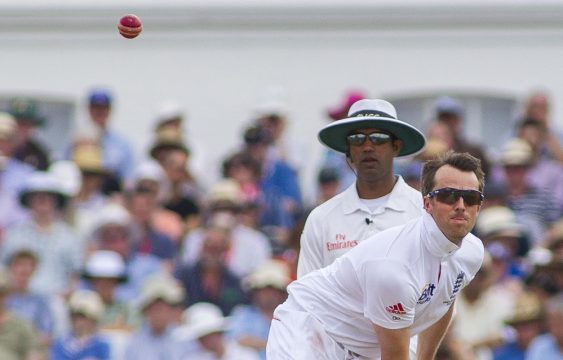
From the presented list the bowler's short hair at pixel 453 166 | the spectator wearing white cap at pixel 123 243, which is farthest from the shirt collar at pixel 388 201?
the spectator wearing white cap at pixel 123 243

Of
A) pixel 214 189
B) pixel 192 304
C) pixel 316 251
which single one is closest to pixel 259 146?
pixel 214 189

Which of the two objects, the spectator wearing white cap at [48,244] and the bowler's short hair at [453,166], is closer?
the bowler's short hair at [453,166]

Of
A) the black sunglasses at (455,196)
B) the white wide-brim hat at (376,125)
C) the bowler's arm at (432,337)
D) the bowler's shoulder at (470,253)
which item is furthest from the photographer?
the white wide-brim hat at (376,125)

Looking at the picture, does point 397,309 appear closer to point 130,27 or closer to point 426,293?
point 426,293

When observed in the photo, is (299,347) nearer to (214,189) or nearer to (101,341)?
(101,341)

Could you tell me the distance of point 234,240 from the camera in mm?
17031

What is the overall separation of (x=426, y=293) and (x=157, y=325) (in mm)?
5512

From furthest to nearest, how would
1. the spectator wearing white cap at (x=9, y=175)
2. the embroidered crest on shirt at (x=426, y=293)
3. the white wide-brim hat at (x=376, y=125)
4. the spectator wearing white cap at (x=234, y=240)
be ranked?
1. the spectator wearing white cap at (x=9, y=175)
2. the spectator wearing white cap at (x=234, y=240)
3. the white wide-brim hat at (x=376, y=125)
4. the embroidered crest on shirt at (x=426, y=293)

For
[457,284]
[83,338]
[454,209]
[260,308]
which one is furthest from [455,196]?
[83,338]

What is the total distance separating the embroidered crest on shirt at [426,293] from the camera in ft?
34.7

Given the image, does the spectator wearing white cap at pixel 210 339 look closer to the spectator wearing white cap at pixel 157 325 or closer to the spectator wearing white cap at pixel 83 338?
the spectator wearing white cap at pixel 157 325

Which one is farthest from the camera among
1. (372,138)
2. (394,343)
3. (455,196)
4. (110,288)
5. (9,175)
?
(9,175)

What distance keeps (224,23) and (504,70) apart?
3.07 metres

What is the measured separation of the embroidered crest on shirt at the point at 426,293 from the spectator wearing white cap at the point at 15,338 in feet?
18.8
